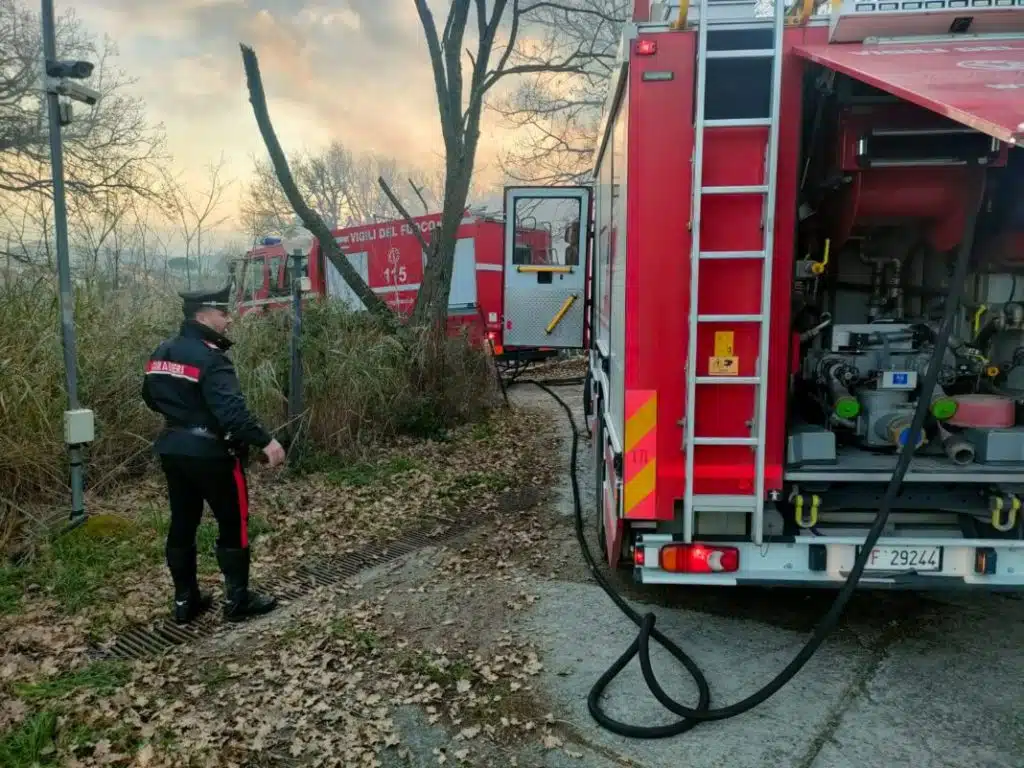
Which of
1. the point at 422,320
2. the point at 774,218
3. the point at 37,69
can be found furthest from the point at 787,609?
the point at 37,69

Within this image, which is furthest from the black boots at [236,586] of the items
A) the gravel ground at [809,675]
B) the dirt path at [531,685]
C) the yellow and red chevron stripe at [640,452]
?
the yellow and red chevron stripe at [640,452]

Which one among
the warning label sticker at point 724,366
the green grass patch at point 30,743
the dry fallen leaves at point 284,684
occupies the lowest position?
the dry fallen leaves at point 284,684

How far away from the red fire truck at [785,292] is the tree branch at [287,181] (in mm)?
6048

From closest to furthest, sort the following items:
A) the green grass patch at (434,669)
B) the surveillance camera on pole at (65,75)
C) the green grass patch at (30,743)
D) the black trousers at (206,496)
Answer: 1. the green grass patch at (30,743)
2. the green grass patch at (434,669)
3. the black trousers at (206,496)
4. the surveillance camera on pole at (65,75)

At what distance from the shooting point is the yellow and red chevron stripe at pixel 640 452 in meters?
3.45

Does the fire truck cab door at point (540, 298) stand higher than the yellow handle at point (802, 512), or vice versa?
the fire truck cab door at point (540, 298)

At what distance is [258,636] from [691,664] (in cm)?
238

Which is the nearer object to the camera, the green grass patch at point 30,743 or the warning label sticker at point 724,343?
the green grass patch at point 30,743

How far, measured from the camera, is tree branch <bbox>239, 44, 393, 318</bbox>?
898cm

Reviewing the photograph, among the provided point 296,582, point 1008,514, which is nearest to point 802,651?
point 1008,514

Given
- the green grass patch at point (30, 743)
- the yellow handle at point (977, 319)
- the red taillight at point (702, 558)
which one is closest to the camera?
the green grass patch at point (30, 743)

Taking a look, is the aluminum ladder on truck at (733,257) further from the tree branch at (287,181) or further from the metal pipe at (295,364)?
the tree branch at (287,181)

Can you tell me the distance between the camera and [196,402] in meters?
4.14

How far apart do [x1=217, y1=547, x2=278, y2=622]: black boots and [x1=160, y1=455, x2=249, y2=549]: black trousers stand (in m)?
0.05
